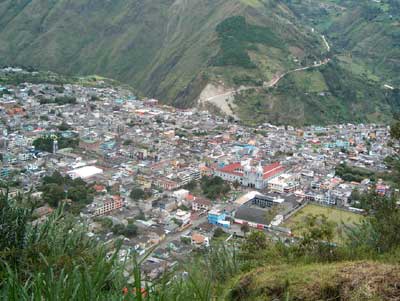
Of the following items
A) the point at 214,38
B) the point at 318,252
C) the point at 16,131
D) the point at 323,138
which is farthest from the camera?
the point at 214,38

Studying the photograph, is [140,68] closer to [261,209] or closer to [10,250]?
[261,209]

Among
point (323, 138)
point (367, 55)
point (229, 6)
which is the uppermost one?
point (229, 6)

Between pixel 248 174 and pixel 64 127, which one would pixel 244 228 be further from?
pixel 64 127

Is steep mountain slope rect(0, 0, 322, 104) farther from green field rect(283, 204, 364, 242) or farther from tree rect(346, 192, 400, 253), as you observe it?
tree rect(346, 192, 400, 253)

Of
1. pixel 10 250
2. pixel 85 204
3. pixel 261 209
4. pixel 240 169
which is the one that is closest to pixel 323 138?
pixel 240 169

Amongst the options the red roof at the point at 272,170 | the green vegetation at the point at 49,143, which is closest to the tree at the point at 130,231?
the red roof at the point at 272,170

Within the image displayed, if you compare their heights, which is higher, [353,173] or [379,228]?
[379,228]

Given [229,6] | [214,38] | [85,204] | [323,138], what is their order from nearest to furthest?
[85,204], [323,138], [214,38], [229,6]

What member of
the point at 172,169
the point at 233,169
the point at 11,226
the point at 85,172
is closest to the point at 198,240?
the point at 233,169
